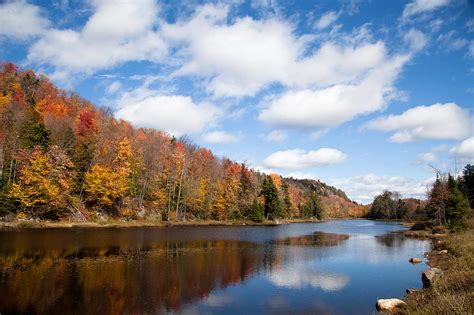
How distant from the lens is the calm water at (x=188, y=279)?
15.4 meters

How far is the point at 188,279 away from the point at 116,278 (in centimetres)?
454

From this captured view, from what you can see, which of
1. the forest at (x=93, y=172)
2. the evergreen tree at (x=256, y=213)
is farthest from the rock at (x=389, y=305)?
the evergreen tree at (x=256, y=213)

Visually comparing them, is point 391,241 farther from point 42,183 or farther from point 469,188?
point 42,183

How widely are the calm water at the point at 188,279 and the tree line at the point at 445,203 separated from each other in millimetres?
21298

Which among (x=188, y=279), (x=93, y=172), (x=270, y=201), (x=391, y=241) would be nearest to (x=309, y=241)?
(x=391, y=241)

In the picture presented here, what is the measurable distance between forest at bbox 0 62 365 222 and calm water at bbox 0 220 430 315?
79.3ft

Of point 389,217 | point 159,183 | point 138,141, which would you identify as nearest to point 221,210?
point 159,183

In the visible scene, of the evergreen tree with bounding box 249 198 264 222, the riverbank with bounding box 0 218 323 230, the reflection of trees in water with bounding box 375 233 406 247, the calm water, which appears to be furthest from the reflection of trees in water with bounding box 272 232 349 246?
the evergreen tree with bounding box 249 198 264 222

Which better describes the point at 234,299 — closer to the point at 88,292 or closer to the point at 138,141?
the point at 88,292

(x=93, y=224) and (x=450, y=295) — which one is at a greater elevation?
(x=450, y=295)

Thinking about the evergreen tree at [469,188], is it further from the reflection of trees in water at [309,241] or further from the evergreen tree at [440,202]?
the reflection of trees in water at [309,241]

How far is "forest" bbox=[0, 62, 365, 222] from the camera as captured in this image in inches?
2137

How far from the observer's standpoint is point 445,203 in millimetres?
57188

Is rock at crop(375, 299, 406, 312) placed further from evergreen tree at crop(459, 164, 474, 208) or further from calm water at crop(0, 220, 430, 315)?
evergreen tree at crop(459, 164, 474, 208)
